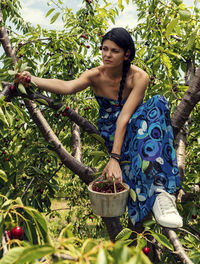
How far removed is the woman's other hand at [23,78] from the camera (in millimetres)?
1686

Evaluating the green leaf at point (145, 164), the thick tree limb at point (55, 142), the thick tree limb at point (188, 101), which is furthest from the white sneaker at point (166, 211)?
the thick tree limb at point (55, 142)

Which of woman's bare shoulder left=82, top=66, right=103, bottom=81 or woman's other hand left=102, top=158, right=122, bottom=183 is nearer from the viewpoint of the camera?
woman's other hand left=102, top=158, right=122, bottom=183

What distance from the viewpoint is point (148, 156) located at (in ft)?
5.72

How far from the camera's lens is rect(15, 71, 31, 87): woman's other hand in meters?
1.69

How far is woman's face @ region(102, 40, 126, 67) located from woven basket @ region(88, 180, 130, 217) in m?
1.01

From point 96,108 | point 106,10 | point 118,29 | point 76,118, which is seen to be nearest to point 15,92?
point 76,118

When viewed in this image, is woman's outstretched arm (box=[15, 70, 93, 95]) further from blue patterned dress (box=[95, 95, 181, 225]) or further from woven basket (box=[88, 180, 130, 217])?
woven basket (box=[88, 180, 130, 217])

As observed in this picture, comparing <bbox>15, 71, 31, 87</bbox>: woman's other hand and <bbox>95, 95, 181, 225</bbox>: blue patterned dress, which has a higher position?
<bbox>15, 71, 31, 87</bbox>: woman's other hand

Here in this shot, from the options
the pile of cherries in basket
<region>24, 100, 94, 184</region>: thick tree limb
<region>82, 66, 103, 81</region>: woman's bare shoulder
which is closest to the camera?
the pile of cherries in basket

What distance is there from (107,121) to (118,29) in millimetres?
772

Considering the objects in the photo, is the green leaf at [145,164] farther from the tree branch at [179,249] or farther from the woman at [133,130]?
the tree branch at [179,249]

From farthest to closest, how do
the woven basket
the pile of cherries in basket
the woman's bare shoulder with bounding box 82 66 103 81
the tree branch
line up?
the woman's bare shoulder with bounding box 82 66 103 81 < the pile of cherries in basket < the woven basket < the tree branch

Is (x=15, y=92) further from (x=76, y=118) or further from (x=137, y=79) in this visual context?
(x=137, y=79)

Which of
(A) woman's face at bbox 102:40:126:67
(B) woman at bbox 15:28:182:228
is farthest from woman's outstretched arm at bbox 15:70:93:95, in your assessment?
(A) woman's face at bbox 102:40:126:67
